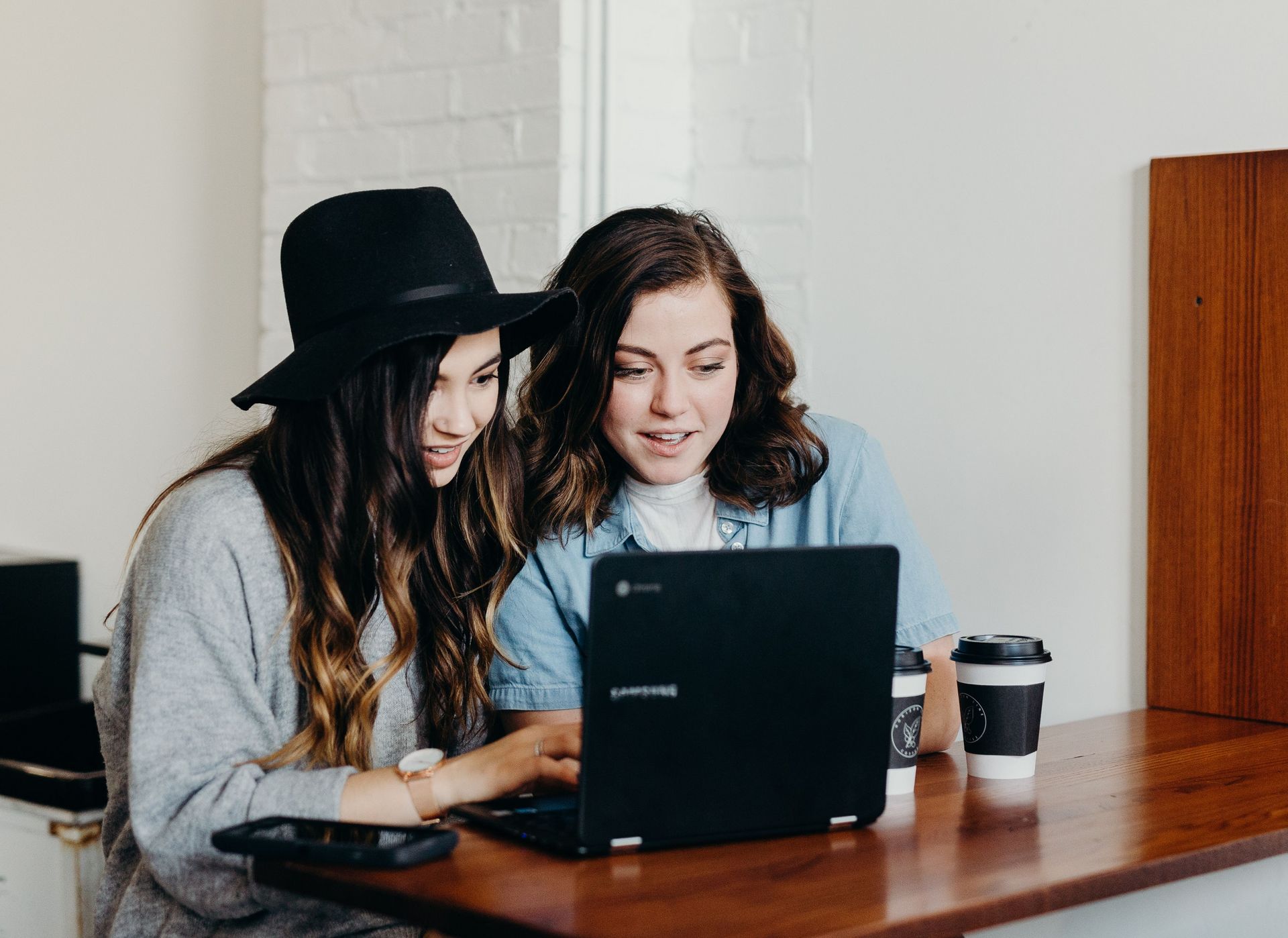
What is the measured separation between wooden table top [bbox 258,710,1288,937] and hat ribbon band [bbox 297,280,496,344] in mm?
542

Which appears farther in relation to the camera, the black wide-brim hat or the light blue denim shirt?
the light blue denim shirt

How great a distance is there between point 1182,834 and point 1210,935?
820 millimetres

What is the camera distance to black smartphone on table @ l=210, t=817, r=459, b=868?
0.99m

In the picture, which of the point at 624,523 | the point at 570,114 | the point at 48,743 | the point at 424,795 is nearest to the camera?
the point at 424,795

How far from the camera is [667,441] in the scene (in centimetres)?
166

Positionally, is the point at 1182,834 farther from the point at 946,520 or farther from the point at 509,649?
the point at 946,520

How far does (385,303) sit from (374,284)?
0.08 feet

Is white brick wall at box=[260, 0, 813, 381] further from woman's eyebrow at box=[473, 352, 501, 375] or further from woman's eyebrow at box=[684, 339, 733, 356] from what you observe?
woman's eyebrow at box=[473, 352, 501, 375]

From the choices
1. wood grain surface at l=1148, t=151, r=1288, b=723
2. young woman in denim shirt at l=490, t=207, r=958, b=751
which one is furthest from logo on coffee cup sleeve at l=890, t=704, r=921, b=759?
wood grain surface at l=1148, t=151, r=1288, b=723

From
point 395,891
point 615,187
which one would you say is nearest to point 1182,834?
point 395,891

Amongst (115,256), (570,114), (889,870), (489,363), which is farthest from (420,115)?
(889,870)

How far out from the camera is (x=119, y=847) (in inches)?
53.1

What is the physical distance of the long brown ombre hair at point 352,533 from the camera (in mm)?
1325

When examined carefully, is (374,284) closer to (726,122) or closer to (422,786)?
(422,786)
